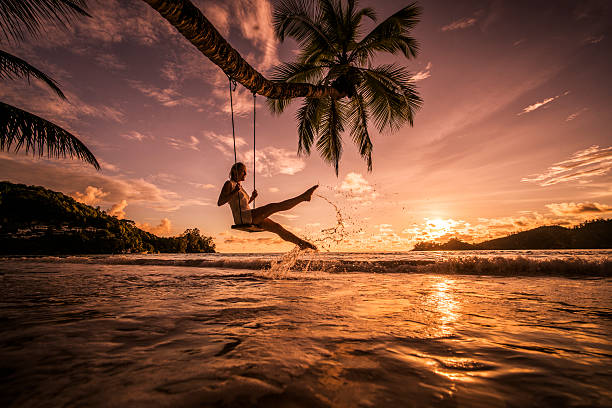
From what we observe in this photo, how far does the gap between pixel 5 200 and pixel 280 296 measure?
118 feet

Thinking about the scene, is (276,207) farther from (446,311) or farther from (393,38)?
(393,38)

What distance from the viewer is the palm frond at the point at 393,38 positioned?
26.5 ft

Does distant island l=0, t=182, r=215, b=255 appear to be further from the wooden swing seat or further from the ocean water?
the ocean water

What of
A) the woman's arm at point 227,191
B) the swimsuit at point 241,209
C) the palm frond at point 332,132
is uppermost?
the palm frond at point 332,132

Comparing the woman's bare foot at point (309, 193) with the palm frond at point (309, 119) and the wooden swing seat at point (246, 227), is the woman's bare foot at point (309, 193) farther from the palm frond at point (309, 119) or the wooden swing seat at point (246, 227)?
the palm frond at point (309, 119)

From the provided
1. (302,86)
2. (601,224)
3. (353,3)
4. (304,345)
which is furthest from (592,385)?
(601,224)

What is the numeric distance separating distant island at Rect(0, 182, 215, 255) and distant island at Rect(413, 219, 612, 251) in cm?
3858

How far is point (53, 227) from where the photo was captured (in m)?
26.1

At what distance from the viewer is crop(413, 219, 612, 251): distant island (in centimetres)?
1884

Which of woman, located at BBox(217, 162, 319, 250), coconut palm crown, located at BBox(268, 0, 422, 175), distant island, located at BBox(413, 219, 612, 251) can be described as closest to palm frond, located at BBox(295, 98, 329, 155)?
coconut palm crown, located at BBox(268, 0, 422, 175)

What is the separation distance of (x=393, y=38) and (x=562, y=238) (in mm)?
23242

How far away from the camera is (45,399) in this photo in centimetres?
90

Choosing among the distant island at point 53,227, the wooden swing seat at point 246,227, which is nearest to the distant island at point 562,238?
the wooden swing seat at point 246,227

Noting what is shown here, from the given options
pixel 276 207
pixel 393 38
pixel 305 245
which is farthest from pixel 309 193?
pixel 393 38
